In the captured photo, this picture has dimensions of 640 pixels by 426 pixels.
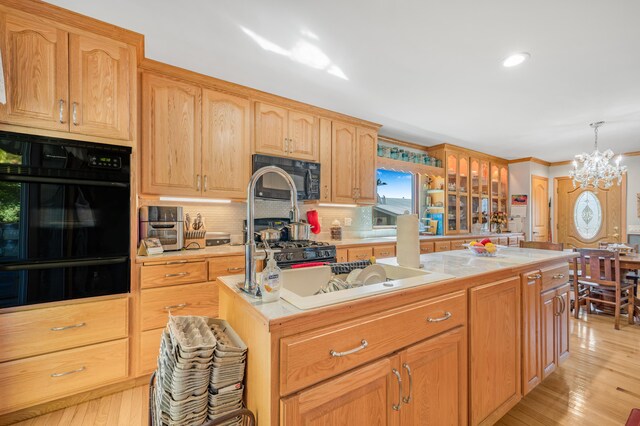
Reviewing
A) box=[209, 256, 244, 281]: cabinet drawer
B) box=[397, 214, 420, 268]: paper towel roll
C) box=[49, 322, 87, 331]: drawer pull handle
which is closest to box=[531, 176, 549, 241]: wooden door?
box=[397, 214, 420, 268]: paper towel roll

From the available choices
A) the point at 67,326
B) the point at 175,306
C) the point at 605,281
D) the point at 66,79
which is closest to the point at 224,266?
the point at 175,306

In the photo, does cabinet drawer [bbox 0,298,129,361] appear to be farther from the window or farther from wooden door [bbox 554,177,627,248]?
wooden door [bbox 554,177,627,248]

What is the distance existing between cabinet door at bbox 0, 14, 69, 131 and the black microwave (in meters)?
1.46

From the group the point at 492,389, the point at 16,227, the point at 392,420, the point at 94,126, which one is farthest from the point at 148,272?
the point at 492,389

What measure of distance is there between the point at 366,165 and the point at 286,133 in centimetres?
121

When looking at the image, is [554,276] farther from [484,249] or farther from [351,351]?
[351,351]

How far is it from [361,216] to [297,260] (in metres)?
1.82

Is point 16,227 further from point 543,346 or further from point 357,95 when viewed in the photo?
point 543,346

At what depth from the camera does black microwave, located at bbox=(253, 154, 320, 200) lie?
114 inches

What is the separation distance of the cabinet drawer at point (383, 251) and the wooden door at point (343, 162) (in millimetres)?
687

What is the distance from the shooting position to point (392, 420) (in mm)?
1135

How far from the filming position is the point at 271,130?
118 inches

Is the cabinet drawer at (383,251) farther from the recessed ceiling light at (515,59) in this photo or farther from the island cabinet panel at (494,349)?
the recessed ceiling light at (515,59)

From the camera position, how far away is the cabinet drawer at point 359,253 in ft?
10.6
